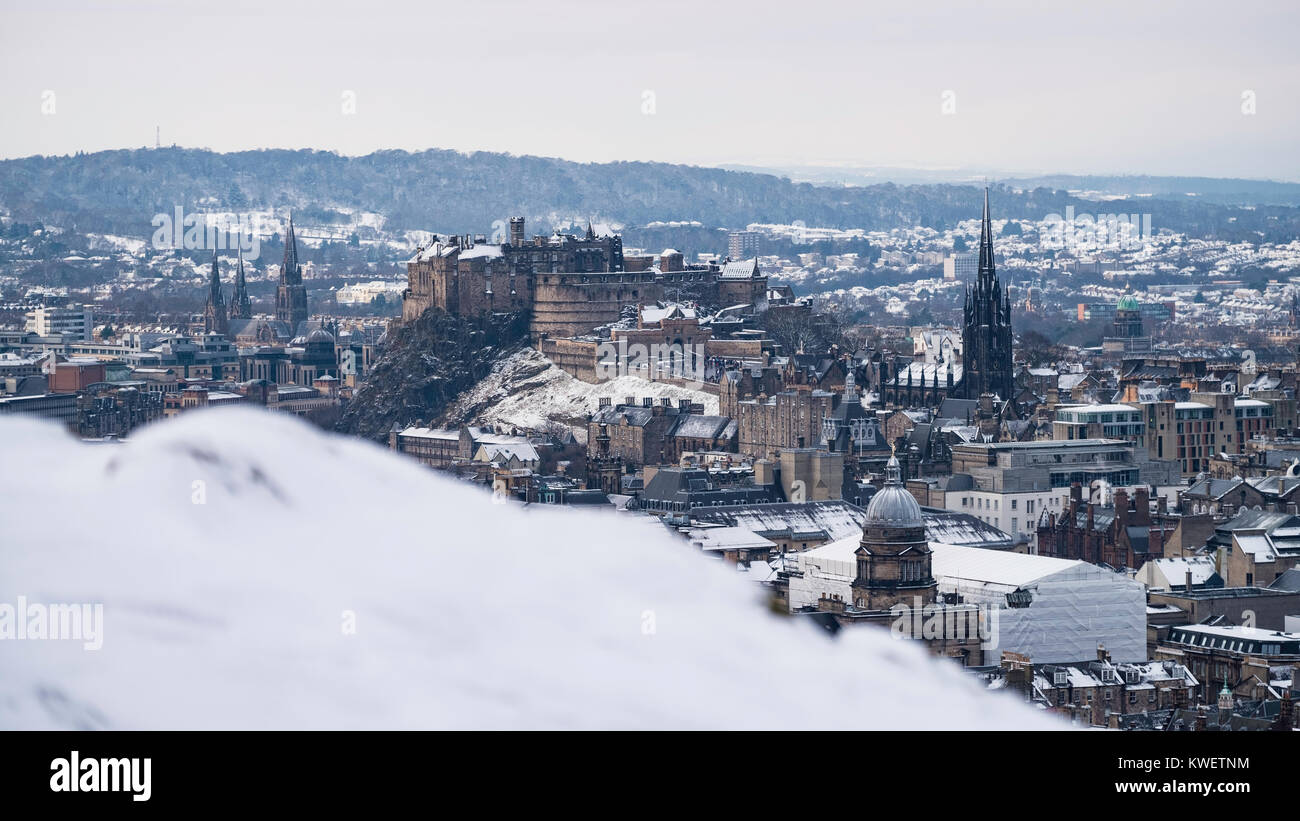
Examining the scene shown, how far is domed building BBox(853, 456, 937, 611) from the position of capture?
37156 millimetres

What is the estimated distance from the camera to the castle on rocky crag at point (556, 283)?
80.7 metres

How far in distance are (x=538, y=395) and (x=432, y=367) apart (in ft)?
19.5

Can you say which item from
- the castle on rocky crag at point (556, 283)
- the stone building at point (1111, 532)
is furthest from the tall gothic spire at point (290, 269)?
the stone building at point (1111, 532)

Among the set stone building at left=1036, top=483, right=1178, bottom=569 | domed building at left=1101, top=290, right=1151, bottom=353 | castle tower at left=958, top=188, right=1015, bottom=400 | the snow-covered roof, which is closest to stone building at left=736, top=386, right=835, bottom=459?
castle tower at left=958, top=188, right=1015, bottom=400

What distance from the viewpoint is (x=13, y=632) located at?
338 inches

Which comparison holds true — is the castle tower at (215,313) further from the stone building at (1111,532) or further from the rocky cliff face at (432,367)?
the stone building at (1111,532)

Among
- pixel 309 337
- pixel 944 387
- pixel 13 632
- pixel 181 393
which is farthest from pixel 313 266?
pixel 13 632

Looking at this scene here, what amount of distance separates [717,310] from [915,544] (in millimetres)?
43885

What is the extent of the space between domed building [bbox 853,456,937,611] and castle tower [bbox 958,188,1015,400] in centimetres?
3159

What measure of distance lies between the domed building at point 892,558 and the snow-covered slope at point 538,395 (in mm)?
30752

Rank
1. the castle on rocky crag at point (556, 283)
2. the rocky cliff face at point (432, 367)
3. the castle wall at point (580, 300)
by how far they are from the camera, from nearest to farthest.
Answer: the rocky cliff face at point (432, 367) < the castle wall at point (580, 300) < the castle on rocky crag at point (556, 283)

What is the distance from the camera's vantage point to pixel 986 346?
2773 inches

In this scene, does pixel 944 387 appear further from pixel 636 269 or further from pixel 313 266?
pixel 313 266

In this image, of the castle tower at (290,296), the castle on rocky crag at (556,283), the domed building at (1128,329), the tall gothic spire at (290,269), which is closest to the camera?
the castle on rocky crag at (556,283)
